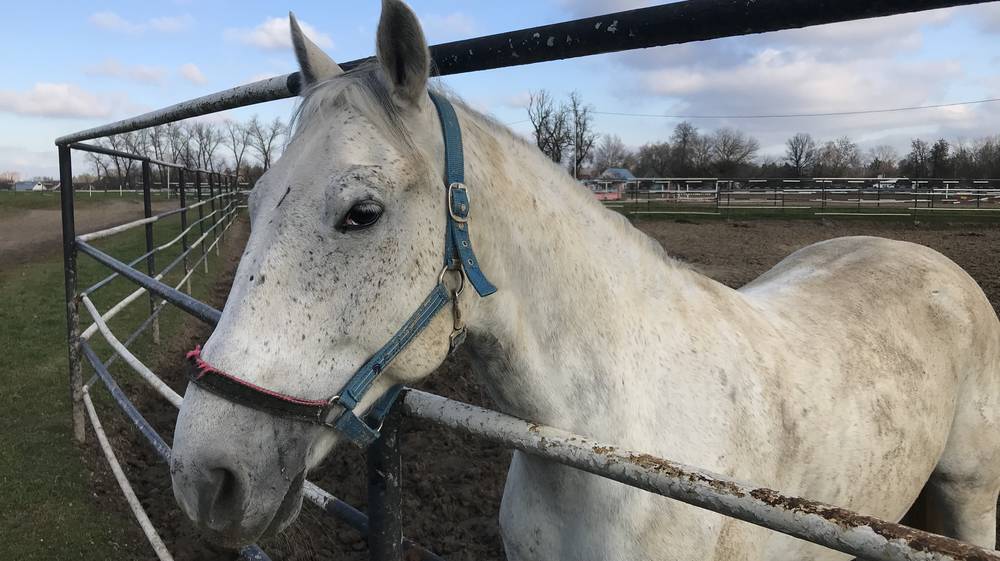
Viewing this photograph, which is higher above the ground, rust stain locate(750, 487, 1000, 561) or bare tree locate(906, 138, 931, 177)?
bare tree locate(906, 138, 931, 177)

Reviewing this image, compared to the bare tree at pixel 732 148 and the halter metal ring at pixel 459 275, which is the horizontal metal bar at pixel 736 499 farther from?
the bare tree at pixel 732 148

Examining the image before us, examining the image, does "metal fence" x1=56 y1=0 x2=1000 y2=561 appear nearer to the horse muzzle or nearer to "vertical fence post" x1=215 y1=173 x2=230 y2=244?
the horse muzzle

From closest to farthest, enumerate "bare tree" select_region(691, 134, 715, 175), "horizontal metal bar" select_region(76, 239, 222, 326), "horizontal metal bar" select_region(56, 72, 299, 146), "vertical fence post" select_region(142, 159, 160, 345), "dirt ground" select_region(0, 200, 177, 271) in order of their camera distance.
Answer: "horizontal metal bar" select_region(76, 239, 222, 326)
"horizontal metal bar" select_region(56, 72, 299, 146)
"vertical fence post" select_region(142, 159, 160, 345)
"dirt ground" select_region(0, 200, 177, 271)
"bare tree" select_region(691, 134, 715, 175)

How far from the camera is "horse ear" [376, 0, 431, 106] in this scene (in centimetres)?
129

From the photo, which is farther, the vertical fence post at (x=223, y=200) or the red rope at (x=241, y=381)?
the vertical fence post at (x=223, y=200)

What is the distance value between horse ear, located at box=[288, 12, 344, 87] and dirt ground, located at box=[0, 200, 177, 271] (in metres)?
14.0

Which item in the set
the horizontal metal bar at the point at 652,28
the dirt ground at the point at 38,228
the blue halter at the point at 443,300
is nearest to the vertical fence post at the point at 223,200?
the dirt ground at the point at 38,228

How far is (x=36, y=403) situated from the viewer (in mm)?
5195

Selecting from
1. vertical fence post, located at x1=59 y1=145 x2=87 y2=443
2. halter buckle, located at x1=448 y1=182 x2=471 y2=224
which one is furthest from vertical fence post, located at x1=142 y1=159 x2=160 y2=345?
halter buckle, located at x1=448 y1=182 x2=471 y2=224

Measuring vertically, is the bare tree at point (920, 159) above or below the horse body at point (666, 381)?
above

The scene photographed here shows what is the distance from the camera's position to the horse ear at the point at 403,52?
4.24 feet

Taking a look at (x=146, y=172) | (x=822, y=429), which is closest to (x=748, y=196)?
(x=146, y=172)

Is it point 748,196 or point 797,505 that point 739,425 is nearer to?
point 797,505

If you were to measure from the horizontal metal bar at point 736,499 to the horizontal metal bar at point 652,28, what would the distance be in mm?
767
